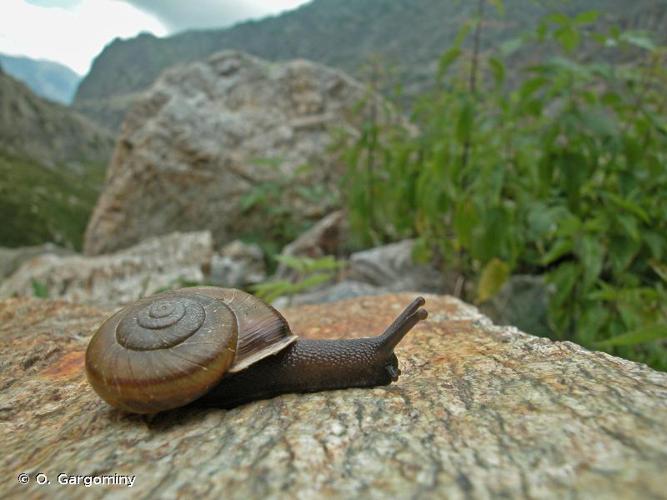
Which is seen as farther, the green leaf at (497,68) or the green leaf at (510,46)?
the green leaf at (497,68)

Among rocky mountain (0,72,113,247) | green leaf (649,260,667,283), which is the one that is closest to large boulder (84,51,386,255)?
rocky mountain (0,72,113,247)

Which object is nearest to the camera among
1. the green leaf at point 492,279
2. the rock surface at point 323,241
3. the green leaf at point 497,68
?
the green leaf at point 497,68

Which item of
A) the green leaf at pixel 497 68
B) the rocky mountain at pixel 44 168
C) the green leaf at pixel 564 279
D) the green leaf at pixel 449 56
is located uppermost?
the green leaf at pixel 449 56

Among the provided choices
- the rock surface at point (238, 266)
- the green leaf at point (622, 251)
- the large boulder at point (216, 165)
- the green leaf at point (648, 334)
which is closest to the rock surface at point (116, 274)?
the rock surface at point (238, 266)

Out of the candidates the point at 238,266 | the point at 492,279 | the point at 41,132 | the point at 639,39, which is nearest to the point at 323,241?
the point at 238,266

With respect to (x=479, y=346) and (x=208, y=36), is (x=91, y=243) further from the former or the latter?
(x=208, y=36)

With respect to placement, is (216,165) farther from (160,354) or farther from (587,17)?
(160,354)

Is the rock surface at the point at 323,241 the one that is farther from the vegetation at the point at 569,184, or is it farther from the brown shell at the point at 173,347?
the brown shell at the point at 173,347

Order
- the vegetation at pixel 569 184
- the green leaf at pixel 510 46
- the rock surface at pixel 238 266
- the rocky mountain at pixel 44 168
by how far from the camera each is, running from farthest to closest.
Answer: the rocky mountain at pixel 44 168
the rock surface at pixel 238 266
the green leaf at pixel 510 46
the vegetation at pixel 569 184

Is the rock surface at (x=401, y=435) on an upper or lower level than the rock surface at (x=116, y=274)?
upper
